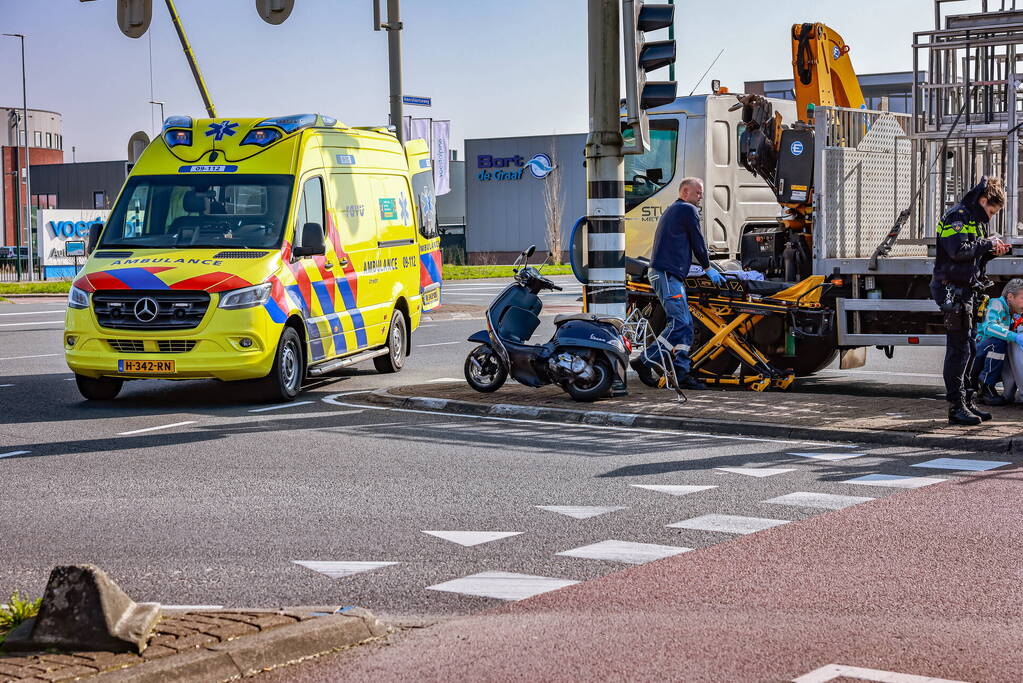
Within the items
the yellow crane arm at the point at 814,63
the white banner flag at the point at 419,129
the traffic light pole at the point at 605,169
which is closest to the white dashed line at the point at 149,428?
the traffic light pole at the point at 605,169

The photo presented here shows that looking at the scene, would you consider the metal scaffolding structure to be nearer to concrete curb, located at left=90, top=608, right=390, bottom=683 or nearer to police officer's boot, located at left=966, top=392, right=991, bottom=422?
police officer's boot, located at left=966, top=392, right=991, bottom=422

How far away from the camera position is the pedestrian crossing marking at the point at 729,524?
24.1 ft

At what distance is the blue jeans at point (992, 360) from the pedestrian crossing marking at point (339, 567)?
701 cm

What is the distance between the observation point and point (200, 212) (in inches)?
548

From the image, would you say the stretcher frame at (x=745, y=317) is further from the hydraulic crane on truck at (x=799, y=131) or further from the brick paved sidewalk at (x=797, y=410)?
the hydraulic crane on truck at (x=799, y=131)

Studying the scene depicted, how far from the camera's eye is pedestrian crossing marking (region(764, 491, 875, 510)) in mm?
8016

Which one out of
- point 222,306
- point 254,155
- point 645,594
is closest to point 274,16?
point 254,155

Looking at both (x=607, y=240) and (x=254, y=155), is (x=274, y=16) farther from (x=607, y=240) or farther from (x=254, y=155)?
(x=607, y=240)

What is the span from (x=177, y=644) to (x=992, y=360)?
8.79 m

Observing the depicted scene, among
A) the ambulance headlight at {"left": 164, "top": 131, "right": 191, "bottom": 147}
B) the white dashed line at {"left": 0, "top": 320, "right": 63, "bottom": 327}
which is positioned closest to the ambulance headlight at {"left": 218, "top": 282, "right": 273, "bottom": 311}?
the ambulance headlight at {"left": 164, "top": 131, "right": 191, "bottom": 147}

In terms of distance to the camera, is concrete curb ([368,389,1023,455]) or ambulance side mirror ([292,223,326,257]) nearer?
concrete curb ([368,389,1023,455])

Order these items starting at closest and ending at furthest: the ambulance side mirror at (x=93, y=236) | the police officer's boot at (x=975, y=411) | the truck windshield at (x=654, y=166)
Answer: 1. the police officer's boot at (x=975, y=411)
2. the ambulance side mirror at (x=93, y=236)
3. the truck windshield at (x=654, y=166)

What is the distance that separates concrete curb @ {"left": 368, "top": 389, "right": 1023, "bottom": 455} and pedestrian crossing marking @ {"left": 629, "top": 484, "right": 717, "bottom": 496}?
2374 mm

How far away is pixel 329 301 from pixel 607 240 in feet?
9.57
